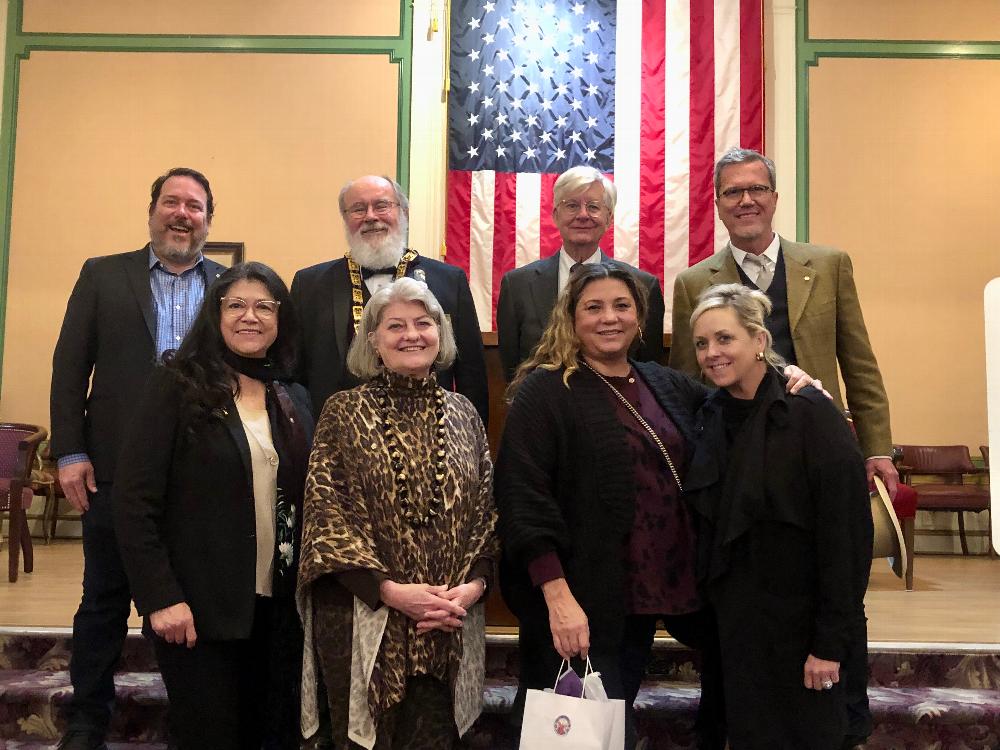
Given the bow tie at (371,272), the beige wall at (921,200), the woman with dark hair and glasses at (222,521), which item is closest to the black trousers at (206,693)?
the woman with dark hair and glasses at (222,521)

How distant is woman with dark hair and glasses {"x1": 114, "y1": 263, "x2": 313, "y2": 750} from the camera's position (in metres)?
2.10

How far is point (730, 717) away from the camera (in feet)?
6.91

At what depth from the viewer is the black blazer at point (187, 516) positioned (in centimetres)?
210

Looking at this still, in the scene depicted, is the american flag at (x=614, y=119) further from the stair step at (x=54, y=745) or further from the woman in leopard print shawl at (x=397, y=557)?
the woman in leopard print shawl at (x=397, y=557)

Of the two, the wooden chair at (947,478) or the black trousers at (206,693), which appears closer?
the black trousers at (206,693)

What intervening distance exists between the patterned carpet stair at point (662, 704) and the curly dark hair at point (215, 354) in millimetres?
1239

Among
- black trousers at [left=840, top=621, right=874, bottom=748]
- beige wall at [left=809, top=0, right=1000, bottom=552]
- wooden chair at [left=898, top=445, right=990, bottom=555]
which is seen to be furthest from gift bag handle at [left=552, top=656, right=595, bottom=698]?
beige wall at [left=809, top=0, right=1000, bottom=552]

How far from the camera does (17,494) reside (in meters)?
5.34

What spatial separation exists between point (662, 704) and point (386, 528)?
1254mm

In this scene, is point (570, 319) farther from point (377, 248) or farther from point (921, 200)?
point (921, 200)

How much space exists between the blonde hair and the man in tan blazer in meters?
0.50

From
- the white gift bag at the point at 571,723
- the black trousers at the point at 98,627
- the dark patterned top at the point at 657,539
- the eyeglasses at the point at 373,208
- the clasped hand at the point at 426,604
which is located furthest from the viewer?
the eyeglasses at the point at 373,208

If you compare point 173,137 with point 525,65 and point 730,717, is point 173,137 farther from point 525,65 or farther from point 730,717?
point 730,717

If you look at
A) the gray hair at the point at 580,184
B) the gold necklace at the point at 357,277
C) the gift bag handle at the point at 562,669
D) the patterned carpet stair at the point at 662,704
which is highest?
the gray hair at the point at 580,184
